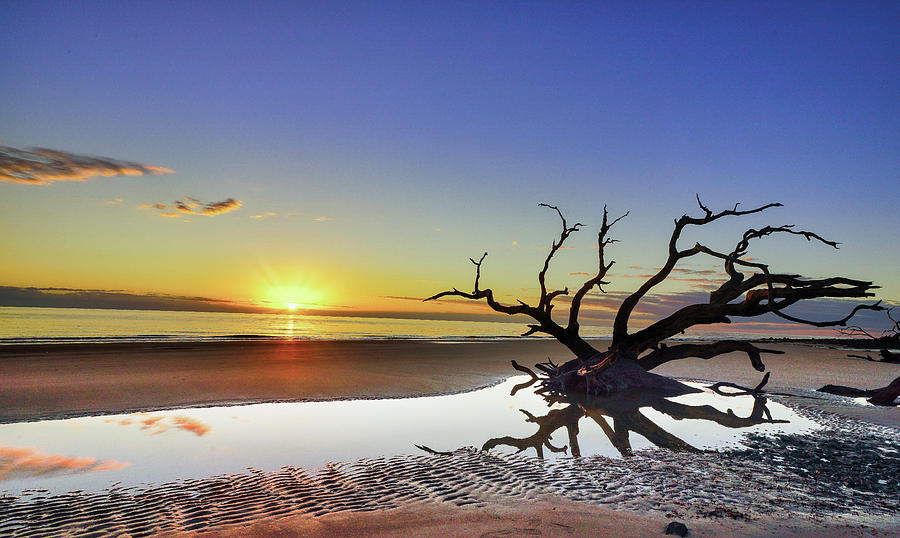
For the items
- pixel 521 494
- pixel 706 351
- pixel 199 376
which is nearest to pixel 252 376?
pixel 199 376

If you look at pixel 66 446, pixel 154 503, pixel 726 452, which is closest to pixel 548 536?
pixel 154 503

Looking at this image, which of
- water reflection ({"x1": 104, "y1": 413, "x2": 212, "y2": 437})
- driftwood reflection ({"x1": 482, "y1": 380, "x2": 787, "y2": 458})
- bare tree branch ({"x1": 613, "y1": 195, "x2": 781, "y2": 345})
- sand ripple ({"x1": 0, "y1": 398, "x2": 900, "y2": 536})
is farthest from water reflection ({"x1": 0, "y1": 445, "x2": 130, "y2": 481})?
bare tree branch ({"x1": 613, "y1": 195, "x2": 781, "y2": 345})

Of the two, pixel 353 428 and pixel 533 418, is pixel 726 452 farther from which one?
pixel 353 428

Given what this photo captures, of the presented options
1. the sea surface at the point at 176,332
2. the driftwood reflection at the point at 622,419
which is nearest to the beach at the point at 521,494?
the driftwood reflection at the point at 622,419

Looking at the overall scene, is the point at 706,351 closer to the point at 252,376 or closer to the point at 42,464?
the point at 252,376

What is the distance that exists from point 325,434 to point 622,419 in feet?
18.3

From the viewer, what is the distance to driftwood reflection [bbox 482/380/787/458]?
786 centimetres

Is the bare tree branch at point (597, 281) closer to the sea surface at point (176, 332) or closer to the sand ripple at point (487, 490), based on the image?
the sand ripple at point (487, 490)

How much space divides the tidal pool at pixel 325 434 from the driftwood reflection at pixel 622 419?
2 cm

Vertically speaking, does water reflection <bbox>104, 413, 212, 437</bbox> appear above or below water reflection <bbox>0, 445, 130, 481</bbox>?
below

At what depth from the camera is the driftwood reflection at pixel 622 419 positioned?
25.8 feet

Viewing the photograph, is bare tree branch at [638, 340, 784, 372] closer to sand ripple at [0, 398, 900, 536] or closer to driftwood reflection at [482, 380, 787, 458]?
driftwood reflection at [482, 380, 787, 458]

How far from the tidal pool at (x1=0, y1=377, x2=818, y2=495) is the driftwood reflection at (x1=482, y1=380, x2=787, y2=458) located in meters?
0.02

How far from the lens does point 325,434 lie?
325 inches
